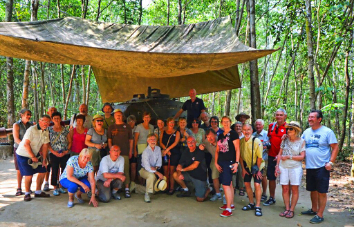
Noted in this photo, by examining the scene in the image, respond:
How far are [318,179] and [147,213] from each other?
2458 mm

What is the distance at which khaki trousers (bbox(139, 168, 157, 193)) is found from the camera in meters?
4.36

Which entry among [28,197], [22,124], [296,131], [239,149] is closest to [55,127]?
[22,124]

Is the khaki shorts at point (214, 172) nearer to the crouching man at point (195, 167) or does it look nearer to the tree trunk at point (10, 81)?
the crouching man at point (195, 167)

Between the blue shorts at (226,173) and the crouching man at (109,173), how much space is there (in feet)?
5.25

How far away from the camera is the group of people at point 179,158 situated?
3.74 meters

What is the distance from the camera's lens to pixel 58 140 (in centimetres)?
446

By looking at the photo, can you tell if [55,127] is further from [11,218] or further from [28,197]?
[11,218]

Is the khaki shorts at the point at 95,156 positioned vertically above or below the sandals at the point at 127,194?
above

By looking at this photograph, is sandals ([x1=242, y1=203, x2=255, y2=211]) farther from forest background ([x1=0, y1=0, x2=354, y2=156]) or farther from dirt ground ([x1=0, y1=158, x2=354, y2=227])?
forest background ([x1=0, y1=0, x2=354, y2=156])

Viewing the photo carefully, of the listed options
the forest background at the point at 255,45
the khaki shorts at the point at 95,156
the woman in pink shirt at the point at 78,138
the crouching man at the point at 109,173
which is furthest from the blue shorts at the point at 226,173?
the forest background at the point at 255,45

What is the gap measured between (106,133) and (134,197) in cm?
123

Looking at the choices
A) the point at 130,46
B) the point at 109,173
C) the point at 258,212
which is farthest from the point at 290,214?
the point at 130,46

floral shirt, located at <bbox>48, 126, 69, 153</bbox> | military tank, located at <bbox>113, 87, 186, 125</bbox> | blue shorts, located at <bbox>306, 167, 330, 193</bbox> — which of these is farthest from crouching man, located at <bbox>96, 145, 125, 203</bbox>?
blue shorts, located at <bbox>306, 167, 330, 193</bbox>

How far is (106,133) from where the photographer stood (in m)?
4.66
